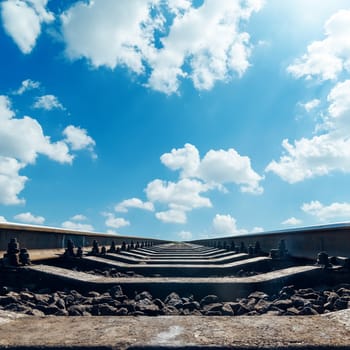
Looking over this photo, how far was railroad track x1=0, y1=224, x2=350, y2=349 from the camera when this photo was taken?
1.62 metres

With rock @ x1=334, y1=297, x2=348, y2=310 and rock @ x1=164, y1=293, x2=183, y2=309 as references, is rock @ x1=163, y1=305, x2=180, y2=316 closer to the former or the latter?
rock @ x1=164, y1=293, x2=183, y2=309

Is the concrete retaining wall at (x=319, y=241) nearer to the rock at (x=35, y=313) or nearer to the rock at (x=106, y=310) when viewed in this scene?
the rock at (x=106, y=310)

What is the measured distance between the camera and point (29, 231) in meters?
5.68

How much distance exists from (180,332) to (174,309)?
39.9 inches

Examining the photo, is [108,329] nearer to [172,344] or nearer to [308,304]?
[172,344]

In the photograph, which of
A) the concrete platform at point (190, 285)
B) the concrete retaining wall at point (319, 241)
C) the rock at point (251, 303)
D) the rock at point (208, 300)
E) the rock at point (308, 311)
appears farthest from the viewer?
the concrete retaining wall at point (319, 241)

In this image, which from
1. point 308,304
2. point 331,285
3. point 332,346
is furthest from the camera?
point 331,285

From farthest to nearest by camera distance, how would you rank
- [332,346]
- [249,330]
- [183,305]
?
[183,305] → [249,330] → [332,346]

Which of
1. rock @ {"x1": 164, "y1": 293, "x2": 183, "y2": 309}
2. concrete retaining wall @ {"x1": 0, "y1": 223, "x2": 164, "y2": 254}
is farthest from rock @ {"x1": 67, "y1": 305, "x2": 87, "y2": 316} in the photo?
concrete retaining wall @ {"x1": 0, "y1": 223, "x2": 164, "y2": 254}

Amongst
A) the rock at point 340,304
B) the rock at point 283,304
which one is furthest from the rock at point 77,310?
the rock at point 340,304

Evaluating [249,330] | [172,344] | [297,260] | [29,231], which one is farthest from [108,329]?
[297,260]

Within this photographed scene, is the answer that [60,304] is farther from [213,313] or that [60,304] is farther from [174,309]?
[213,313]

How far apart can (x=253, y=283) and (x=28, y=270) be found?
233 cm

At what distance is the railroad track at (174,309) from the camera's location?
5.31ft
